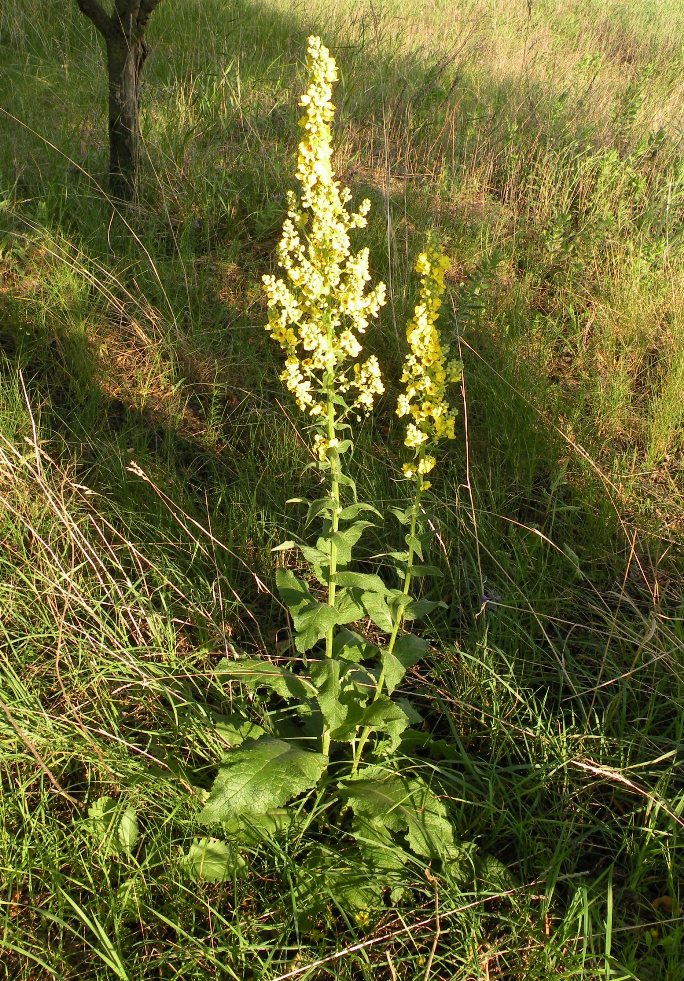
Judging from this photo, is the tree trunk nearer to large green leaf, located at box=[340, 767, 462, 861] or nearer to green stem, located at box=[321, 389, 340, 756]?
green stem, located at box=[321, 389, 340, 756]

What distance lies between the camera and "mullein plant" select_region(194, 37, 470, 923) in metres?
1.75

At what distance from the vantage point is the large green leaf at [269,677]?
→ 206 centimetres

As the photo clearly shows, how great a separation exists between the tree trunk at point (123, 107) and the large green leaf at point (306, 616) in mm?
2876

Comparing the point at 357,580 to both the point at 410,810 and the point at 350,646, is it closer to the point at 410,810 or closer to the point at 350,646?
the point at 350,646

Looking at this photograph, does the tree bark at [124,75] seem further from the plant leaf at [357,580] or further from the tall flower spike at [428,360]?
the plant leaf at [357,580]

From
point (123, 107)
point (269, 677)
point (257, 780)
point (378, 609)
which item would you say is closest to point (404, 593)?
point (378, 609)

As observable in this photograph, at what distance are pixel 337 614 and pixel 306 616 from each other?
8 centimetres

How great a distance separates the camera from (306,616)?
73.6 inches

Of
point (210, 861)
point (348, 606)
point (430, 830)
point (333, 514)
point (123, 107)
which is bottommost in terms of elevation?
point (210, 861)

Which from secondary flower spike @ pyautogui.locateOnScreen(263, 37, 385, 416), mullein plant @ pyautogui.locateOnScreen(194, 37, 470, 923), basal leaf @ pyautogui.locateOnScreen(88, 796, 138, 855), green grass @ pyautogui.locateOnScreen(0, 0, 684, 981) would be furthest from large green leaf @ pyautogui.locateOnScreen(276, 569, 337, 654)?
basal leaf @ pyautogui.locateOnScreen(88, 796, 138, 855)

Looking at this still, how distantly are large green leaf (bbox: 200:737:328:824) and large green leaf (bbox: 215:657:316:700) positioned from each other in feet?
0.62

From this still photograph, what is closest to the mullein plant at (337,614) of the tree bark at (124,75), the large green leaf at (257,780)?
the large green leaf at (257,780)

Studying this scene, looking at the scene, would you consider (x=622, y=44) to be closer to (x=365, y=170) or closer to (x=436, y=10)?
(x=436, y=10)

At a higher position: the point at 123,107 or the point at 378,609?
the point at 123,107
